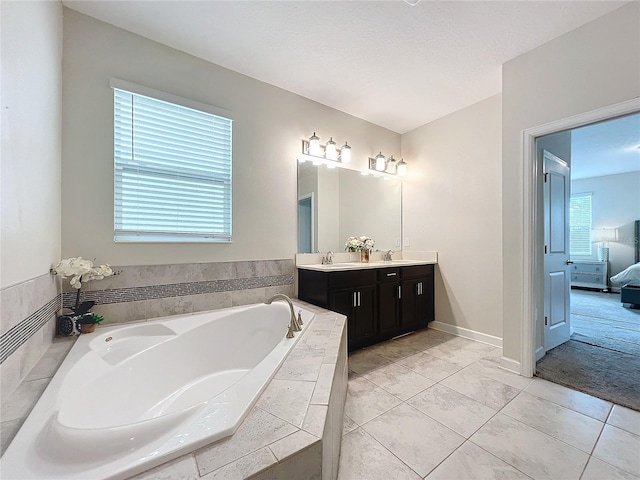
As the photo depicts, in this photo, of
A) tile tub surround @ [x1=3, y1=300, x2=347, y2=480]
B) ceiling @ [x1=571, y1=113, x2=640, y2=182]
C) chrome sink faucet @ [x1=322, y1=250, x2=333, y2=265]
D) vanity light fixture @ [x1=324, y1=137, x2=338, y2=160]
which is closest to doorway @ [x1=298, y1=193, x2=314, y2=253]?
chrome sink faucet @ [x1=322, y1=250, x2=333, y2=265]

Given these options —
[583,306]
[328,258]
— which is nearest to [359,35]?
[328,258]

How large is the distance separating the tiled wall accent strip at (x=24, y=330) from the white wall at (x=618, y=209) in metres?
9.17

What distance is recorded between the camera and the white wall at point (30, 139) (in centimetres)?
105

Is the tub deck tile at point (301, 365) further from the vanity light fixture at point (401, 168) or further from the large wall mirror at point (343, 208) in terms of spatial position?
the vanity light fixture at point (401, 168)

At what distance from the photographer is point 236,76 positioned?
245 centimetres

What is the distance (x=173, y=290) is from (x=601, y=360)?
3.80m

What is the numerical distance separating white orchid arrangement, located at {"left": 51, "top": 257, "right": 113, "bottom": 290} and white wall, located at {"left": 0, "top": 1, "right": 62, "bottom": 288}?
0.06m

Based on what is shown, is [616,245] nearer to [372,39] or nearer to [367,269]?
[367,269]

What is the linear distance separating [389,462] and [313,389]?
67 cm

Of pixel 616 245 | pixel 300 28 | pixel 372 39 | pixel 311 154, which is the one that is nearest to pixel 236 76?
pixel 300 28

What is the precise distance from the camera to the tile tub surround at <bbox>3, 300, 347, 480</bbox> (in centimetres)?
70

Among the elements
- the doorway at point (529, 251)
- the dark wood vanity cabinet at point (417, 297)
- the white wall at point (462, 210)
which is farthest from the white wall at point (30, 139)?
the white wall at point (462, 210)

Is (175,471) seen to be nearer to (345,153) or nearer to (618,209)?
(345,153)

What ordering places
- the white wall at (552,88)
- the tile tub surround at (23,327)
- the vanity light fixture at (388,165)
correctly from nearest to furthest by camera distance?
the tile tub surround at (23,327) < the white wall at (552,88) < the vanity light fixture at (388,165)
